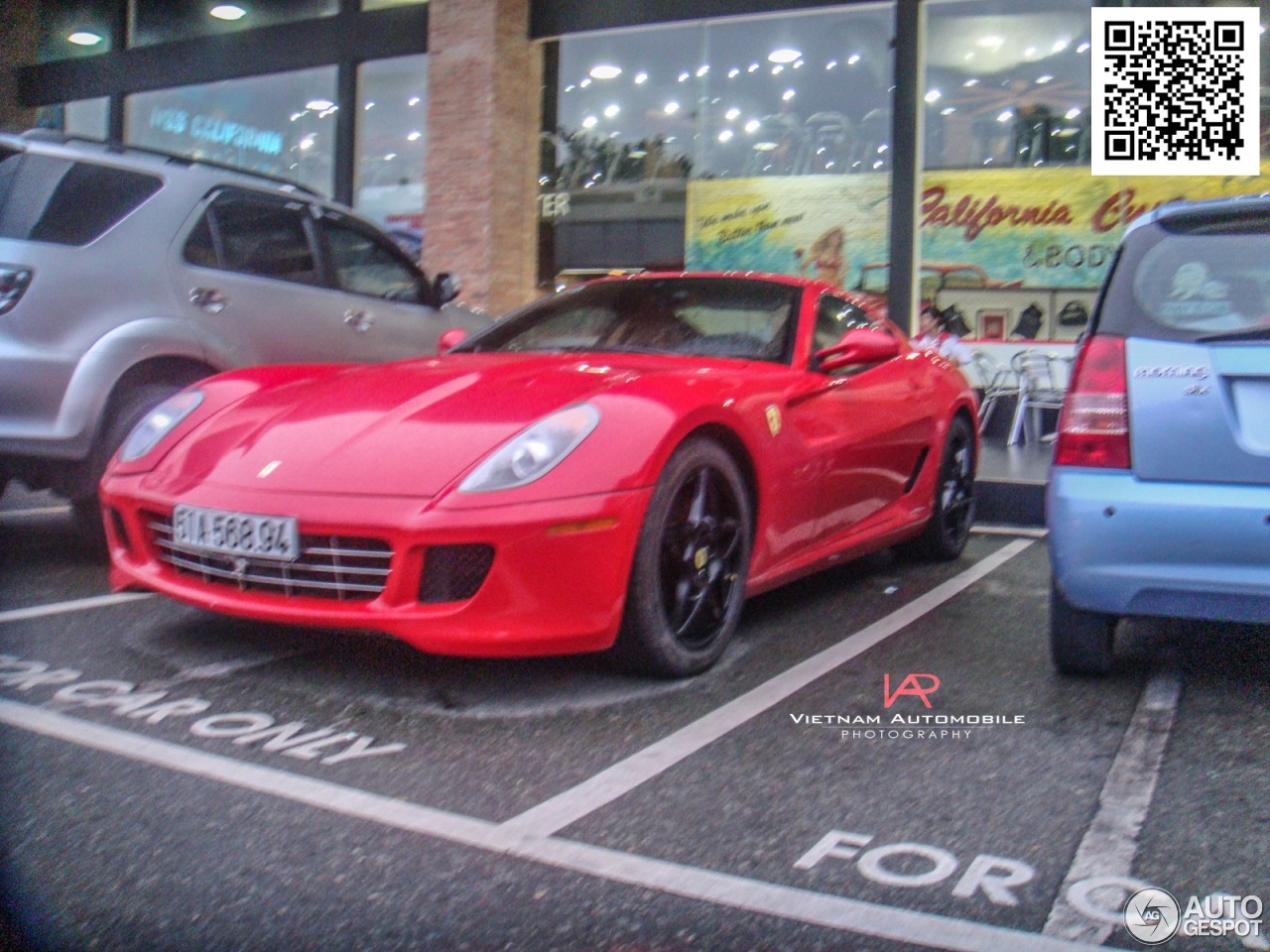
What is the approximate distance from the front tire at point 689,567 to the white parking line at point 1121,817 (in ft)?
3.56

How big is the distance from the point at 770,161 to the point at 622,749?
31.6 ft

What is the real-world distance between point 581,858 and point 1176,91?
6726 mm

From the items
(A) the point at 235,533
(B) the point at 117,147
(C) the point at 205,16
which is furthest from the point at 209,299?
(C) the point at 205,16

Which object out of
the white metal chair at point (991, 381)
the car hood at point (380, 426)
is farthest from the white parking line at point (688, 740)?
the white metal chair at point (991, 381)

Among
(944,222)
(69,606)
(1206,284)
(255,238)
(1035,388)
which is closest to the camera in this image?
(1206,284)

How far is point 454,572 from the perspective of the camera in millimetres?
2932

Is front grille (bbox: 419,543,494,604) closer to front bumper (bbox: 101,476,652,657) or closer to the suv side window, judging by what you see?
front bumper (bbox: 101,476,652,657)

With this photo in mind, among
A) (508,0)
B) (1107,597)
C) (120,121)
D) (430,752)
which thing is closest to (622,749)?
(430,752)

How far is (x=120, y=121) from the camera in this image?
14781mm

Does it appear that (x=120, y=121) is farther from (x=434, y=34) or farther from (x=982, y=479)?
(x=982, y=479)

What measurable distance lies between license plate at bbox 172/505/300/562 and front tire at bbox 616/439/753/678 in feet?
2.76

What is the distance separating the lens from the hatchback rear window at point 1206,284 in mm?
3172

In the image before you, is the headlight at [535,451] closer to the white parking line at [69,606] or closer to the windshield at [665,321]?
the windshield at [665,321]

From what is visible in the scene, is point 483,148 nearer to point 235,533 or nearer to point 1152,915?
point 235,533
